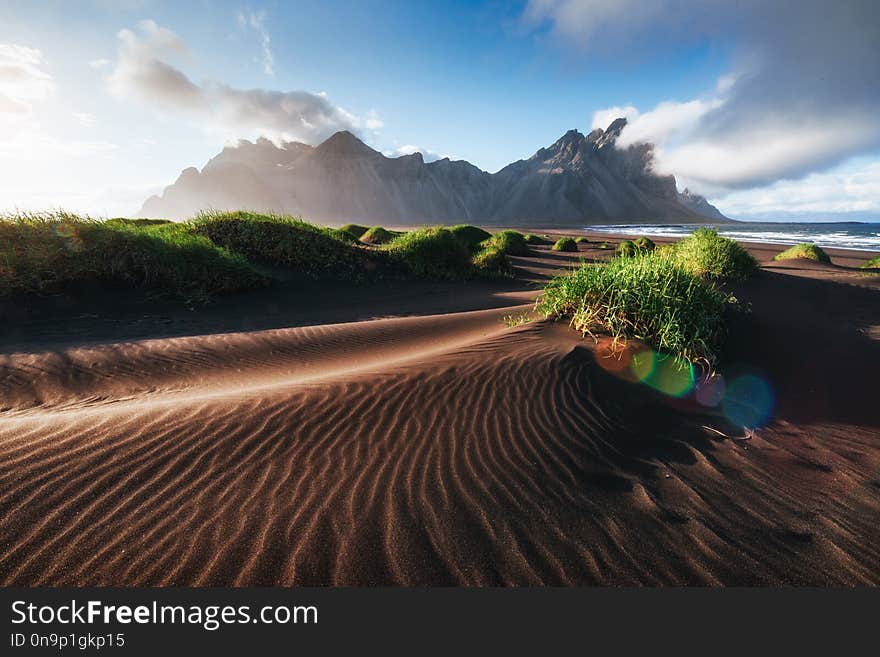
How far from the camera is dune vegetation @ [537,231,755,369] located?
4133 millimetres

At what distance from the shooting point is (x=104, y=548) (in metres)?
1.69

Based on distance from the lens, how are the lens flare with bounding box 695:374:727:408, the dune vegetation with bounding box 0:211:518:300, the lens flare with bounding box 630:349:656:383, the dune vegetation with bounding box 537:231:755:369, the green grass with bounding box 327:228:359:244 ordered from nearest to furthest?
1. the lens flare with bounding box 695:374:727:408
2. the lens flare with bounding box 630:349:656:383
3. the dune vegetation with bounding box 537:231:755:369
4. the dune vegetation with bounding box 0:211:518:300
5. the green grass with bounding box 327:228:359:244

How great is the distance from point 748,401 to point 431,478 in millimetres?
3404

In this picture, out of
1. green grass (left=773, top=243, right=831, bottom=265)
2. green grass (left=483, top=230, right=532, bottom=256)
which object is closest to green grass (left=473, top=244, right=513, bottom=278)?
green grass (left=483, top=230, right=532, bottom=256)

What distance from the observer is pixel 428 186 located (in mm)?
130375

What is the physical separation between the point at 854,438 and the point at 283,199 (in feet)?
439

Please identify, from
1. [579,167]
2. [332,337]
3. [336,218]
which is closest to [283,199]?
[336,218]

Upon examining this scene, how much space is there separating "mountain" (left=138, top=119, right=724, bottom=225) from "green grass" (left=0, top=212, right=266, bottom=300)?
103 m

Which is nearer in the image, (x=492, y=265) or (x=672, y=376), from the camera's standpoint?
(x=672, y=376)

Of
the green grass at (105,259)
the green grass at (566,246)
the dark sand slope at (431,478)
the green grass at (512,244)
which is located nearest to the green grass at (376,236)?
the green grass at (512,244)

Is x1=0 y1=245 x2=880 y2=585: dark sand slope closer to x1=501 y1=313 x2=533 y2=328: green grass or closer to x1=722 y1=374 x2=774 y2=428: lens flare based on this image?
x1=722 y1=374 x2=774 y2=428: lens flare

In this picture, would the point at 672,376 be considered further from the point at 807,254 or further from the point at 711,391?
the point at 807,254

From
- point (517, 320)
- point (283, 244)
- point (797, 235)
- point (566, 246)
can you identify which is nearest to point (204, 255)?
point (283, 244)

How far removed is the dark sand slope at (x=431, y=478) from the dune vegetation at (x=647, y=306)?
56 centimetres
